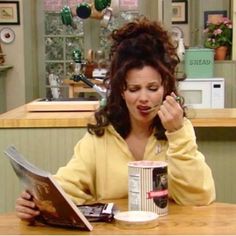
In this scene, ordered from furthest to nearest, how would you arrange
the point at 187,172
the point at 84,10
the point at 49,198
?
the point at 84,10 < the point at 187,172 < the point at 49,198

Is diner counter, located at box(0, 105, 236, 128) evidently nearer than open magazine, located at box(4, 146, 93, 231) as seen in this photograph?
No

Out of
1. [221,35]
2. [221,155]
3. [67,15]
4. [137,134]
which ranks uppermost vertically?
[67,15]

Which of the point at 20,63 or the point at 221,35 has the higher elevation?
the point at 221,35

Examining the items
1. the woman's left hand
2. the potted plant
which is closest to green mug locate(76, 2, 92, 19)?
the potted plant

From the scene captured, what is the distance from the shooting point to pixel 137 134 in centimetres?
158

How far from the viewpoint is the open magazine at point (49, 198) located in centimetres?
110

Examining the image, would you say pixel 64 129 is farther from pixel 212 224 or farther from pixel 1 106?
pixel 1 106

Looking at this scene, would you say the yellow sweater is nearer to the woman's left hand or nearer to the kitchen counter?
the woman's left hand

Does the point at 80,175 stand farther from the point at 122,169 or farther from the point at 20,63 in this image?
the point at 20,63

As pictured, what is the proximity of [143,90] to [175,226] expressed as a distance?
0.41 metres

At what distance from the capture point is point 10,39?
639 cm

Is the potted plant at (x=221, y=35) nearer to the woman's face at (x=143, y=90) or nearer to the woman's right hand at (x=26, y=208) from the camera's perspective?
the woman's face at (x=143, y=90)

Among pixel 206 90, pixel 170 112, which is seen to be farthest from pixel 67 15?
pixel 170 112

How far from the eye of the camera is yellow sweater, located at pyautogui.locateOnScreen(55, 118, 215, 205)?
4.53 feet
